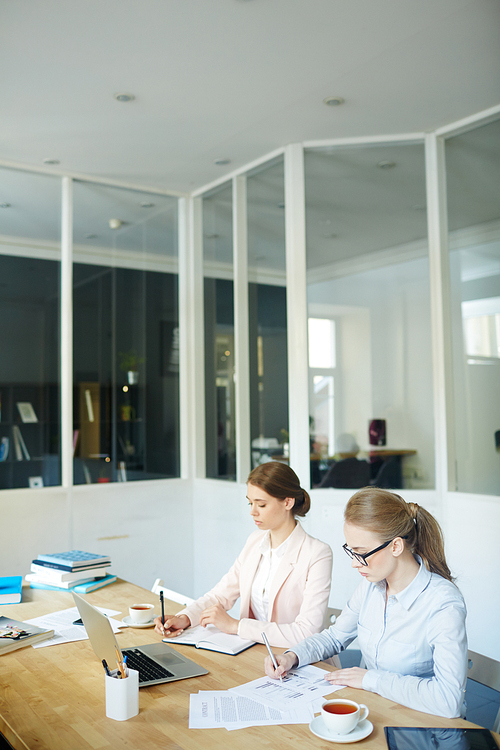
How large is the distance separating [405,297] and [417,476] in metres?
1.37

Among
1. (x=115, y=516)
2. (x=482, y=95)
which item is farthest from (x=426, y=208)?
(x=115, y=516)

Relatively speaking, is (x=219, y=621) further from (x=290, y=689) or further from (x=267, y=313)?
(x=267, y=313)

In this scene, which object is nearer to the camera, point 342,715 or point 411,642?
point 342,715

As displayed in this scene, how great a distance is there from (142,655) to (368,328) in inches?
128

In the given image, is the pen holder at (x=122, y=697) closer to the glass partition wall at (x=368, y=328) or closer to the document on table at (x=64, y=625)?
the document on table at (x=64, y=625)

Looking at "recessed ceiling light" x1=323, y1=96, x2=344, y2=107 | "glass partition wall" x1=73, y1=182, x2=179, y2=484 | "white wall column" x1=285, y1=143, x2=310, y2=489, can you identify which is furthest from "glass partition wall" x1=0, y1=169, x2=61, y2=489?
"recessed ceiling light" x1=323, y1=96, x2=344, y2=107

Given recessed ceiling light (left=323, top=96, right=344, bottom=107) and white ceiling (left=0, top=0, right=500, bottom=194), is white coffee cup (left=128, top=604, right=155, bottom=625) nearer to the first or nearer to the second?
white ceiling (left=0, top=0, right=500, bottom=194)

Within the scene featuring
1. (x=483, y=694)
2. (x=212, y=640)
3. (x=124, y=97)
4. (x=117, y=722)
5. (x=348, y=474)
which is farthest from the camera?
(x=348, y=474)

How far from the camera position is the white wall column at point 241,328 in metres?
4.58

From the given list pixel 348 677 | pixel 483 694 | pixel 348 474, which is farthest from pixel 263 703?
pixel 348 474

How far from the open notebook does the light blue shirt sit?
0.71 ft

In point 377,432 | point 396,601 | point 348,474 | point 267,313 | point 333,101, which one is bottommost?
→ point 396,601

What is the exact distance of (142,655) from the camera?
1.89 metres

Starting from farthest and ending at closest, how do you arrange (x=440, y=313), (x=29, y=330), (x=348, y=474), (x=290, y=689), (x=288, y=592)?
(x=29, y=330)
(x=348, y=474)
(x=440, y=313)
(x=288, y=592)
(x=290, y=689)
